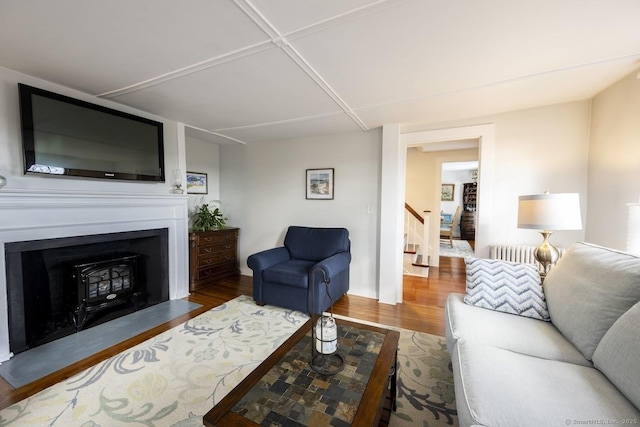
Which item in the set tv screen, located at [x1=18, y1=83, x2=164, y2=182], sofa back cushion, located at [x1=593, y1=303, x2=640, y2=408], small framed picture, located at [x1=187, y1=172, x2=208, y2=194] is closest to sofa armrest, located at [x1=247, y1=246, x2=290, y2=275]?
tv screen, located at [x1=18, y1=83, x2=164, y2=182]

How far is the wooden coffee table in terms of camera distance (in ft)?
3.11

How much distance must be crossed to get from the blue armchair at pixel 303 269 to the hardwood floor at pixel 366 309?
0.40m

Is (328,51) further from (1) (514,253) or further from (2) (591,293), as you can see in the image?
(1) (514,253)

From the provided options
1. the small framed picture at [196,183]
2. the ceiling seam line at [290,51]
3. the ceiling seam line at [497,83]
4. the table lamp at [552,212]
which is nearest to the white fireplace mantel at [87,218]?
the small framed picture at [196,183]

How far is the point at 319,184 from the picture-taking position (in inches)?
140

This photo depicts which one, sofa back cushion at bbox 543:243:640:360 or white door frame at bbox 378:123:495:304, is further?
white door frame at bbox 378:123:495:304

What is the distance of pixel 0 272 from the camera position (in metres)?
1.86

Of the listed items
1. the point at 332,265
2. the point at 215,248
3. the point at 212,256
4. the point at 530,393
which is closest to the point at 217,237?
the point at 215,248

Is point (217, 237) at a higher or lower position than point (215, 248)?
higher

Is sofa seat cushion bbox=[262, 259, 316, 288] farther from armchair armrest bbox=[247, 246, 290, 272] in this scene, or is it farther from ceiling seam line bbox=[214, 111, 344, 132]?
ceiling seam line bbox=[214, 111, 344, 132]

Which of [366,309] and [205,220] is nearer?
[366,309]

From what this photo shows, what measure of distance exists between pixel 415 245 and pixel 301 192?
2601 millimetres

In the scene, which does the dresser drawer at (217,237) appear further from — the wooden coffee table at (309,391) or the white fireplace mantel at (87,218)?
the wooden coffee table at (309,391)

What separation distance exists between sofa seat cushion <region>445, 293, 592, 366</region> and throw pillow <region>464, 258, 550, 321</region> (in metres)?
0.05
